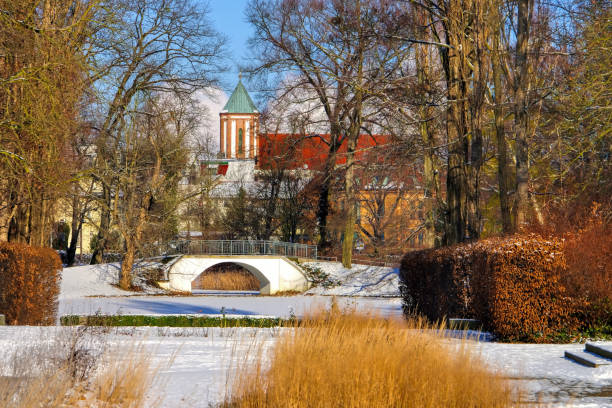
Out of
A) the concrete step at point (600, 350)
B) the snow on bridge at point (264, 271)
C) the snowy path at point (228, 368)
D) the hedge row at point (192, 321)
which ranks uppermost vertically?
the snow on bridge at point (264, 271)

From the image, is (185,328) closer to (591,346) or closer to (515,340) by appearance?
(515,340)

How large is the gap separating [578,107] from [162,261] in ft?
87.1

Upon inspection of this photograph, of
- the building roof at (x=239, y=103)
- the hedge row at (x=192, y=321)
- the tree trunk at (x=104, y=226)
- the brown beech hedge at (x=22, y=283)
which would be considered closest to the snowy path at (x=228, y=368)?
the hedge row at (x=192, y=321)

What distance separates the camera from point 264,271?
3678cm

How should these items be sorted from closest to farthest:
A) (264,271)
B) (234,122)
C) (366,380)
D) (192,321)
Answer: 1. (366,380)
2. (192,321)
3. (264,271)
4. (234,122)

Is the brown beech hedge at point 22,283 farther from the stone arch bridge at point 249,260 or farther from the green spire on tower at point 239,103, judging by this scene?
the green spire on tower at point 239,103

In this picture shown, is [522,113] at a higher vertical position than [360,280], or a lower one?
higher

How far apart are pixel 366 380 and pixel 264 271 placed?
30991mm

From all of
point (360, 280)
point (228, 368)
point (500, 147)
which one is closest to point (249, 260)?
point (360, 280)

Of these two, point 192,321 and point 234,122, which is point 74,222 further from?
point 234,122

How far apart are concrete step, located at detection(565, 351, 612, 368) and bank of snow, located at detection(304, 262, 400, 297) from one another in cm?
2224

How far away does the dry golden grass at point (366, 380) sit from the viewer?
19.5 feet

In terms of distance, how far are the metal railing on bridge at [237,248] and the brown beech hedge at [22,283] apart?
21.7 metres

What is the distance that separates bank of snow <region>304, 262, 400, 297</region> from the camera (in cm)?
3322
